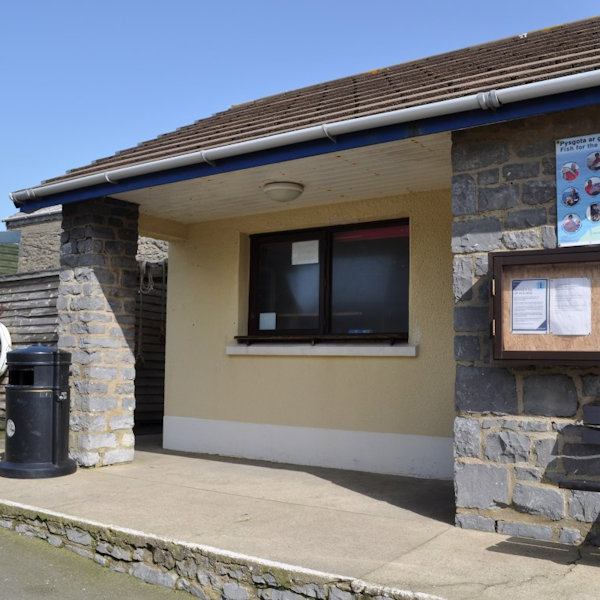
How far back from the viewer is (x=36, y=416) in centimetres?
662

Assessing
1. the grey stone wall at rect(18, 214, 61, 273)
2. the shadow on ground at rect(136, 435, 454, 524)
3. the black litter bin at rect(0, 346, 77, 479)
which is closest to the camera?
the shadow on ground at rect(136, 435, 454, 524)

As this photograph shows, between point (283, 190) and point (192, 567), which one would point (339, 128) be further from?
point (192, 567)

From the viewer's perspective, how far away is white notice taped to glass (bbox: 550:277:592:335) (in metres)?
4.35

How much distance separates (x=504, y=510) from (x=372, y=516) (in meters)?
1.03

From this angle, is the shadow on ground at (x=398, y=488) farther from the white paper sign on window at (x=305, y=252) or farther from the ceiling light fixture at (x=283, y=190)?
the ceiling light fixture at (x=283, y=190)

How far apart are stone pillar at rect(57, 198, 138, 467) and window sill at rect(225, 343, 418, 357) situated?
1.31 meters

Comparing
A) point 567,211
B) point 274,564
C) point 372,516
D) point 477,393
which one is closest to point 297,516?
point 372,516

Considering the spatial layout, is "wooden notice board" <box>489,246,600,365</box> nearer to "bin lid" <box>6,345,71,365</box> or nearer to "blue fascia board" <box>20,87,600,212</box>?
"blue fascia board" <box>20,87,600,212</box>

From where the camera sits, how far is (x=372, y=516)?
5.18m

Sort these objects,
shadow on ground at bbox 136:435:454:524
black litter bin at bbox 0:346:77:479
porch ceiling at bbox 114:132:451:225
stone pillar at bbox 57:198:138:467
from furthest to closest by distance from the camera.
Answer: stone pillar at bbox 57:198:138:467 → black litter bin at bbox 0:346:77:479 → porch ceiling at bbox 114:132:451:225 → shadow on ground at bbox 136:435:454:524

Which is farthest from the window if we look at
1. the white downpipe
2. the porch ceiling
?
the white downpipe

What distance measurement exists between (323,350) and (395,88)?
286 centimetres

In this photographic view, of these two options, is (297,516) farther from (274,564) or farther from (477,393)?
(477,393)

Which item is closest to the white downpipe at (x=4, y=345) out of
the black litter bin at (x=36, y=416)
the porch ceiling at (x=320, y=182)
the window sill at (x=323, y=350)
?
the porch ceiling at (x=320, y=182)
